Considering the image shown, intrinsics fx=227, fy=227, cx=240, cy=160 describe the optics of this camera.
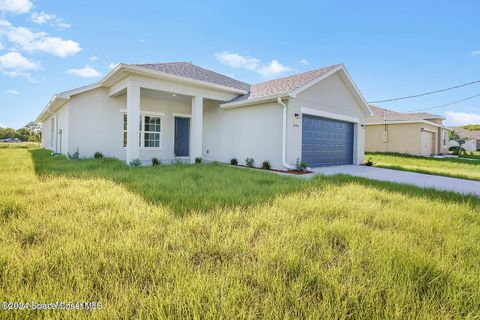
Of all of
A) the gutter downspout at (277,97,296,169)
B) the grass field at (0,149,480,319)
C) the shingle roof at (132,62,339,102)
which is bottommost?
the grass field at (0,149,480,319)

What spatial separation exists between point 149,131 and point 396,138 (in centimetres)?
2184

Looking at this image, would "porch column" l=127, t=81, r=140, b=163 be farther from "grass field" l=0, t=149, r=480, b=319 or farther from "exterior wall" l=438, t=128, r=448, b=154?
"exterior wall" l=438, t=128, r=448, b=154

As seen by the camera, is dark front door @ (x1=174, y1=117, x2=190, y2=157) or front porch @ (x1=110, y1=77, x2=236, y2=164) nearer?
front porch @ (x1=110, y1=77, x2=236, y2=164)

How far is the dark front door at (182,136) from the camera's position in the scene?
13.1 metres

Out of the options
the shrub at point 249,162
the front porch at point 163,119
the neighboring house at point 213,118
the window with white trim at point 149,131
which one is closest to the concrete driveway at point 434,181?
the neighboring house at point 213,118

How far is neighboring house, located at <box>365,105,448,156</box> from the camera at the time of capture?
2055 cm

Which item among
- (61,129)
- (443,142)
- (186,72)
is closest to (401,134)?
(443,142)

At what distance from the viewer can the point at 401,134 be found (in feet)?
69.7

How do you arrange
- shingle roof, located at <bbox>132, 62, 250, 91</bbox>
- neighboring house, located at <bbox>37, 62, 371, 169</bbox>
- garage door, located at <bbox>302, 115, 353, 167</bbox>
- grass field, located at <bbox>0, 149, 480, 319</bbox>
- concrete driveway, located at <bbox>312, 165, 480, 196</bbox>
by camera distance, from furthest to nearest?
garage door, located at <bbox>302, 115, 353, 167</bbox> → shingle roof, located at <bbox>132, 62, 250, 91</bbox> → neighboring house, located at <bbox>37, 62, 371, 169</bbox> → concrete driveway, located at <bbox>312, 165, 480, 196</bbox> → grass field, located at <bbox>0, 149, 480, 319</bbox>

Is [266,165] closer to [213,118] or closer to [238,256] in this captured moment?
[213,118]

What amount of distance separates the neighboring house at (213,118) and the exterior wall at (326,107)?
0.04m

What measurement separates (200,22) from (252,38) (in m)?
4.20

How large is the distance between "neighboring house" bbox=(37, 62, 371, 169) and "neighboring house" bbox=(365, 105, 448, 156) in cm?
1030

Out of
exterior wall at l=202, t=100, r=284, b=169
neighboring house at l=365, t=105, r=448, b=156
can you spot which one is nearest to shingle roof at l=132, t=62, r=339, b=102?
exterior wall at l=202, t=100, r=284, b=169
